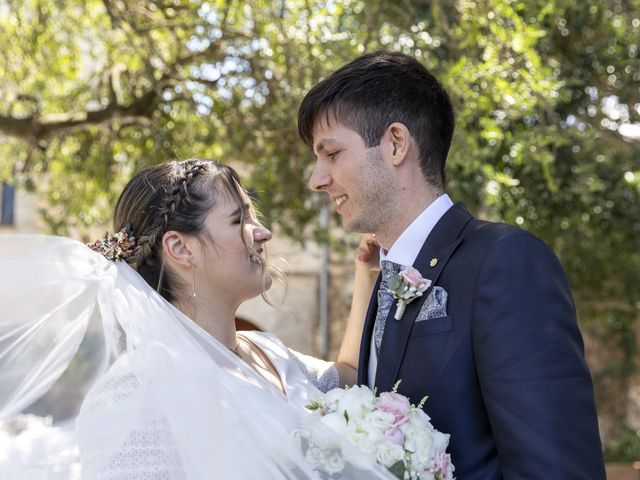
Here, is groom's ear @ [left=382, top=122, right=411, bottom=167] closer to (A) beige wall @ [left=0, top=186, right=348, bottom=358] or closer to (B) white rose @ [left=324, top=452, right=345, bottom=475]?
(B) white rose @ [left=324, top=452, right=345, bottom=475]

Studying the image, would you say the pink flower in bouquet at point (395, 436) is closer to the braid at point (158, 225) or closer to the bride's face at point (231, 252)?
the bride's face at point (231, 252)

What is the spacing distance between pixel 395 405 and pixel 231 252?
804 millimetres

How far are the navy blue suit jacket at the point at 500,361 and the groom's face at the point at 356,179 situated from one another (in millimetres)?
188

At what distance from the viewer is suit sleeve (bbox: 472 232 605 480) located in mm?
1753

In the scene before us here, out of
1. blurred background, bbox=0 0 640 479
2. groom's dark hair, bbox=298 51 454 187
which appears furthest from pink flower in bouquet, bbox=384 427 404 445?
blurred background, bbox=0 0 640 479

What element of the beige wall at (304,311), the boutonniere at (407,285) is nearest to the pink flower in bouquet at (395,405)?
the boutonniere at (407,285)

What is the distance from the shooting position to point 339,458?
6.08ft

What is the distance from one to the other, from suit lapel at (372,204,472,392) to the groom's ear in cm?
19

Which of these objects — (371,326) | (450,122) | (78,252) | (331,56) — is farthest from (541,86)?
(78,252)

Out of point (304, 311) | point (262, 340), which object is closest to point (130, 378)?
point (262, 340)

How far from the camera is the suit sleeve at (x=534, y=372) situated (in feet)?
5.75

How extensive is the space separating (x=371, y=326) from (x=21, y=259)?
94 cm

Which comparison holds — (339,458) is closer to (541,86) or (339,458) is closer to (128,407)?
(128,407)

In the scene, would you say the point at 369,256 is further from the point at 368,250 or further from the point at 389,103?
the point at 389,103
